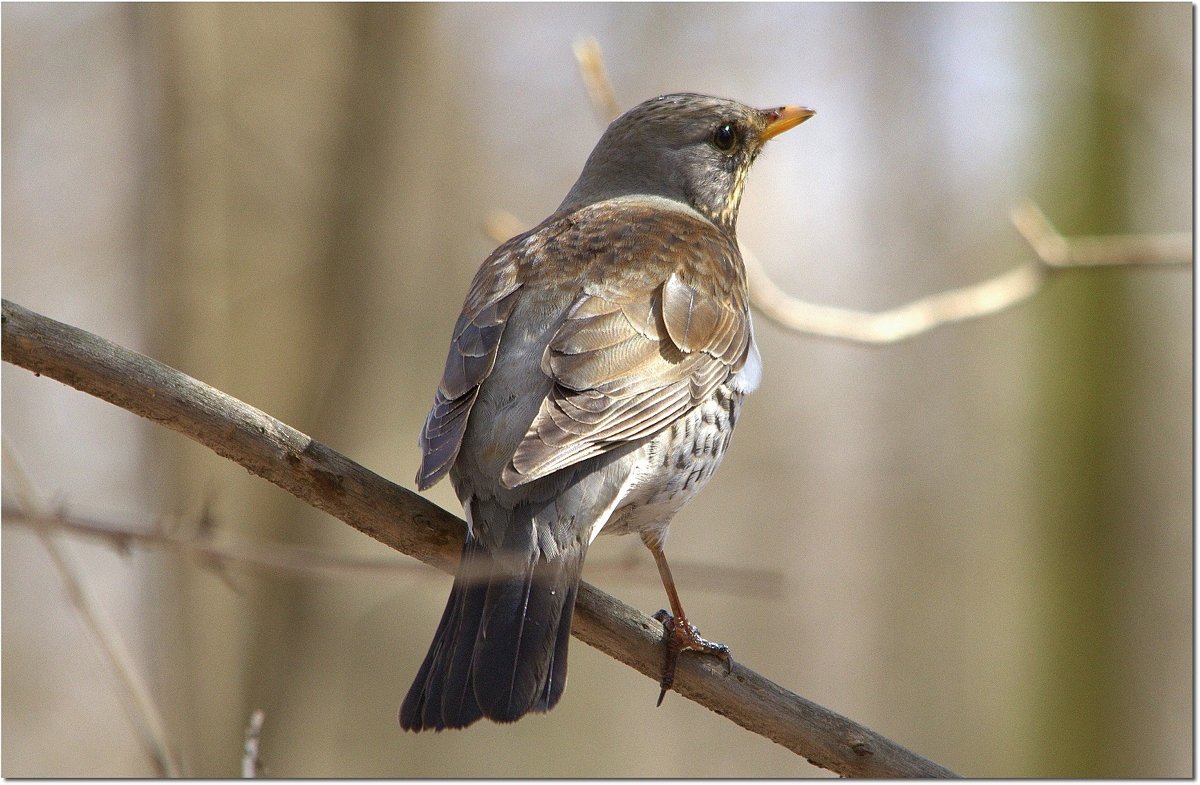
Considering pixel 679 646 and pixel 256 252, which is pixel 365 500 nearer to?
pixel 679 646

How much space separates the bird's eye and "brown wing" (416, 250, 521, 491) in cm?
137

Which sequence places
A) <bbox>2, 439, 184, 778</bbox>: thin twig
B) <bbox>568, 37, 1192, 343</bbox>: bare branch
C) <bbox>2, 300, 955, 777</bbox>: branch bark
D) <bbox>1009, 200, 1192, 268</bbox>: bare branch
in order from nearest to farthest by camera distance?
<bbox>2, 300, 955, 777</bbox>: branch bark
<bbox>2, 439, 184, 778</bbox>: thin twig
<bbox>568, 37, 1192, 343</bbox>: bare branch
<bbox>1009, 200, 1192, 268</bbox>: bare branch

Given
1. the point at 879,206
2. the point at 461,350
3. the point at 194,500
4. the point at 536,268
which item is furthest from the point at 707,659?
the point at 879,206

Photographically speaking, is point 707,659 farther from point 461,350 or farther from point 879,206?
point 879,206

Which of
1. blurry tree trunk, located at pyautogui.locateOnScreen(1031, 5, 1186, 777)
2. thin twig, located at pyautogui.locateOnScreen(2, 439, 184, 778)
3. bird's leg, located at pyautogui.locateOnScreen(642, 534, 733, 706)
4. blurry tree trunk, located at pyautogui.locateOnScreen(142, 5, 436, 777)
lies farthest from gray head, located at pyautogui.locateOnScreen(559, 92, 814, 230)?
blurry tree trunk, located at pyautogui.locateOnScreen(1031, 5, 1186, 777)

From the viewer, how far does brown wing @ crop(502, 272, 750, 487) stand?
299cm

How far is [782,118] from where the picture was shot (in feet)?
15.9

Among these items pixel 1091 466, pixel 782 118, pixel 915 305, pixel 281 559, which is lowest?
pixel 281 559

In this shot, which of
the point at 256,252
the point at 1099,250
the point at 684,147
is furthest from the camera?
the point at 256,252

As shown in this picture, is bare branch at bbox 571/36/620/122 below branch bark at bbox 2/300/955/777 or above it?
above

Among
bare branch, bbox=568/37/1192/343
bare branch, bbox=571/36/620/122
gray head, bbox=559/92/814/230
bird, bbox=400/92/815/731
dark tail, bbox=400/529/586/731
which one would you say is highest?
bare branch, bbox=571/36/620/122

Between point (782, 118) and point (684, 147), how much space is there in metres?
0.47

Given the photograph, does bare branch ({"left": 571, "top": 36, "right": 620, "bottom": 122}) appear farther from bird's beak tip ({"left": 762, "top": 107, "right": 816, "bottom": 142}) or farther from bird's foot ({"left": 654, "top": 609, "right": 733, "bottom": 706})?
bird's foot ({"left": 654, "top": 609, "right": 733, "bottom": 706})

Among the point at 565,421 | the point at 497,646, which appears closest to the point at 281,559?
the point at 497,646
